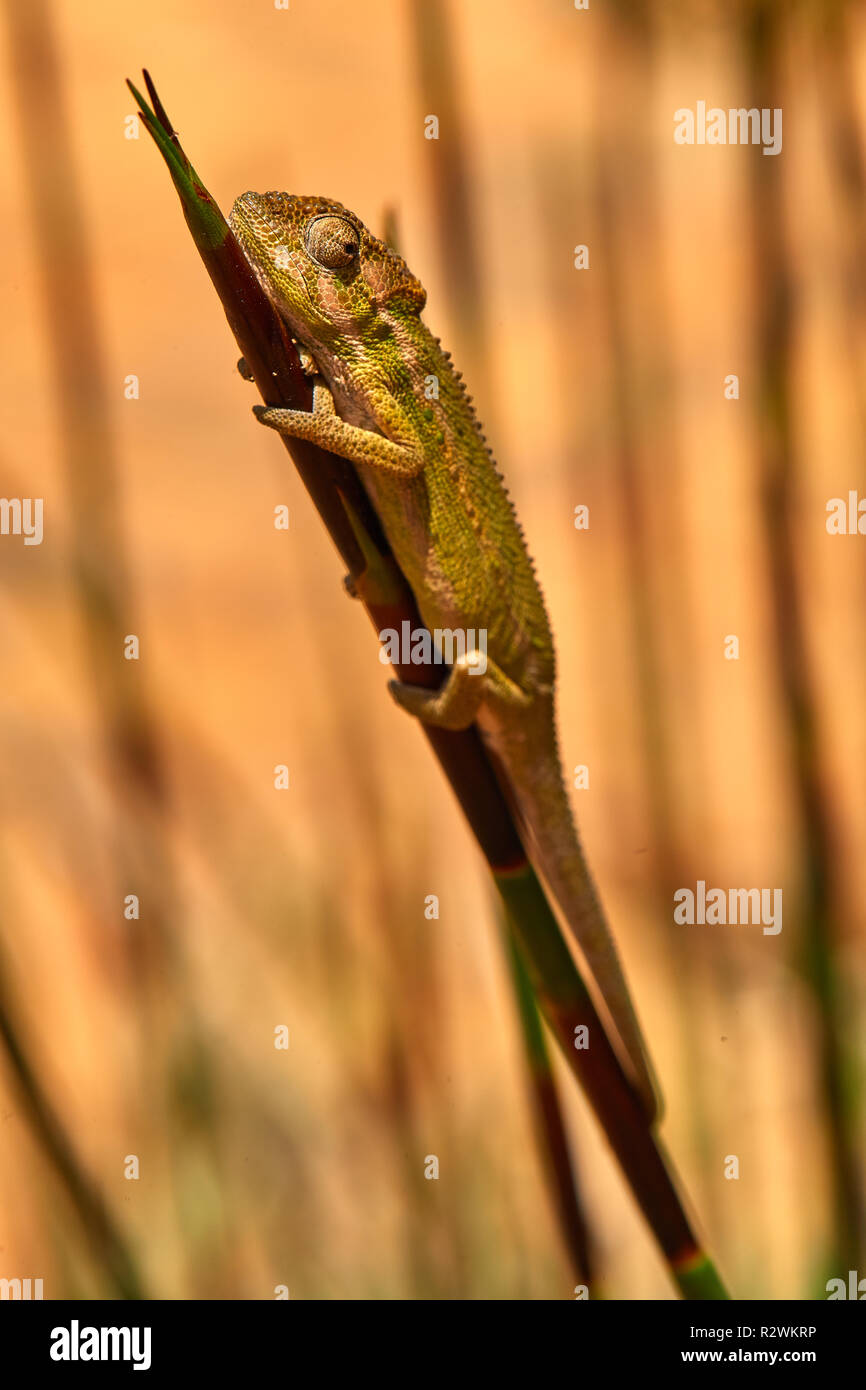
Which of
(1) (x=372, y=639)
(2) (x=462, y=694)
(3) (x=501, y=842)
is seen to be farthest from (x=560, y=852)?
(1) (x=372, y=639)

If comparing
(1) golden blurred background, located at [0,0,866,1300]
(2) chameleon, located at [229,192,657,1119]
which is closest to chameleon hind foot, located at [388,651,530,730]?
(2) chameleon, located at [229,192,657,1119]

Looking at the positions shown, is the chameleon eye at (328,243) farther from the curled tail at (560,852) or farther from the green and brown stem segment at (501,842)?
the curled tail at (560,852)

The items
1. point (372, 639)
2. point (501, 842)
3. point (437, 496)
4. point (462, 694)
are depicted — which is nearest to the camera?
point (501, 842)

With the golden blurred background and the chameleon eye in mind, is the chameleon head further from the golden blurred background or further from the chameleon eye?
the golden blurred background

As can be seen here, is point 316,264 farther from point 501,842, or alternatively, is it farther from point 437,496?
point 501,842

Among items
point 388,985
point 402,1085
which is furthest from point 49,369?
point 402,1085

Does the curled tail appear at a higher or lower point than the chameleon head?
lower
